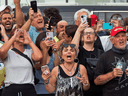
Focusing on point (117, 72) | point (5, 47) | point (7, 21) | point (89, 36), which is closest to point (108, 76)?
point (117, 72)

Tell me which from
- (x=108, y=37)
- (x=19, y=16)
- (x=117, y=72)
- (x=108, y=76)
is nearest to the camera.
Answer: (x=117, y=72)

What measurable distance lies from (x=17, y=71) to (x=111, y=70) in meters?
1.35

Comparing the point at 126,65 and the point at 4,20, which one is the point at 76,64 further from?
the point at 4,20

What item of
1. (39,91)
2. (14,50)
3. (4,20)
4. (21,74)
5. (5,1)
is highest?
(5,1)

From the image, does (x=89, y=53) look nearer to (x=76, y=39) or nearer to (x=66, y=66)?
(x=76, y=39)

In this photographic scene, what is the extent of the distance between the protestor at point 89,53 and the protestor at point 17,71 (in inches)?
28.1

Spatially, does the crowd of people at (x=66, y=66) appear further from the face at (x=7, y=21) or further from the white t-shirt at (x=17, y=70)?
the face at (x=7, y=21)

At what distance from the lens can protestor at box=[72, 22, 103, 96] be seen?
398 cm

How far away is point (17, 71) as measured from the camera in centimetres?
363

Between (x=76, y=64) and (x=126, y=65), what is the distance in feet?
2.36

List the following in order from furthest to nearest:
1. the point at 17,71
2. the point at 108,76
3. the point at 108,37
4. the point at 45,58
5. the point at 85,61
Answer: the point at 108,37
the point at 45,58
the point at 85,61
the point at 17,71
the point at 108,76

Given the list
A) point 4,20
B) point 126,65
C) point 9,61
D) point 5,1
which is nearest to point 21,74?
point 9,61

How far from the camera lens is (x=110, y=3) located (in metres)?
7.49

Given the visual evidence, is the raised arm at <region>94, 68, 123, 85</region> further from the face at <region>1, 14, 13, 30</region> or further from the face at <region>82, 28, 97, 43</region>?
the face at <region>1, 14, 13, 30</region>
